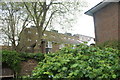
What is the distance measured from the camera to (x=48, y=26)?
1302 centimetres

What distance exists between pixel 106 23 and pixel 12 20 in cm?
885

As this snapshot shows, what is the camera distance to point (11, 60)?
786 centimetres

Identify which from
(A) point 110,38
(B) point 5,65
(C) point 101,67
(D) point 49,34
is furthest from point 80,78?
(D) point 49,34

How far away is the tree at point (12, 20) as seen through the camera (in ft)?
38.9

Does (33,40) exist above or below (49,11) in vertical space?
below

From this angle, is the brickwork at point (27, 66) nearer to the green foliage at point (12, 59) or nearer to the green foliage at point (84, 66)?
the green foliage at point (12, 59)

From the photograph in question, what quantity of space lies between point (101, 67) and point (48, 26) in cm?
1085

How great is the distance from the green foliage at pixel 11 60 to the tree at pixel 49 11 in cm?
372

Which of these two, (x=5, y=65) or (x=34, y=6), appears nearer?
(x=5, y=65)

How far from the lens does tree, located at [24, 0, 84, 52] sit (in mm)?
11719

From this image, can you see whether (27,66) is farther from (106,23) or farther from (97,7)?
(97,7)

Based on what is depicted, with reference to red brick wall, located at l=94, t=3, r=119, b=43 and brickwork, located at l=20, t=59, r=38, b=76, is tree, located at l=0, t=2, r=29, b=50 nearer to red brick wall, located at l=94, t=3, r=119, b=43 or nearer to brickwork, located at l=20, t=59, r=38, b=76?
brickwork, located at l=20, t=59, r=38, b=76

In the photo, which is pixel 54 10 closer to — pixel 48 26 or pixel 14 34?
pixel 48 26

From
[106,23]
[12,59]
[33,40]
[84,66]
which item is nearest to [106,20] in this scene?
[106,23]
